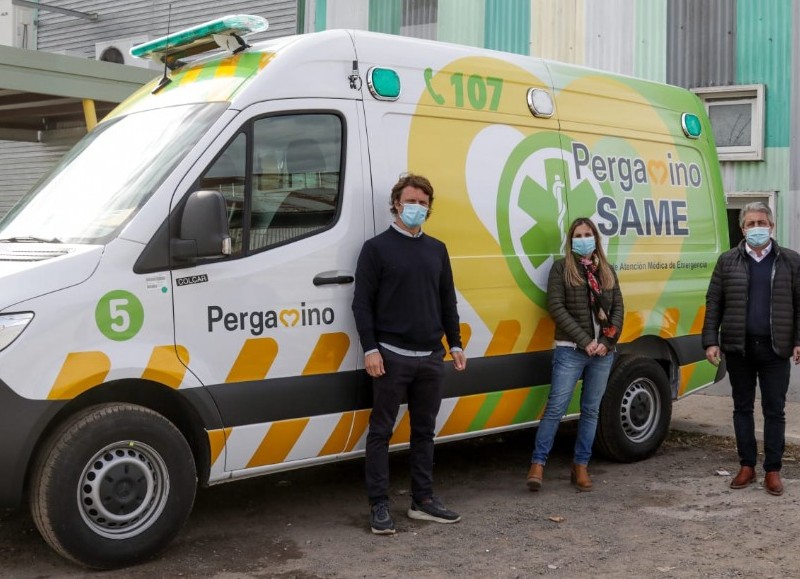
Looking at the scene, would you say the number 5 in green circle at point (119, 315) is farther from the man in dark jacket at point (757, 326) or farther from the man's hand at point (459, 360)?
the man in dark jacket at point (757, 326)

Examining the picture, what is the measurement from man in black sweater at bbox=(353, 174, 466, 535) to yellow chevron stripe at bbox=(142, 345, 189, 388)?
3.11 feet

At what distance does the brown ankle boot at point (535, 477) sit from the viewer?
21.3 feet

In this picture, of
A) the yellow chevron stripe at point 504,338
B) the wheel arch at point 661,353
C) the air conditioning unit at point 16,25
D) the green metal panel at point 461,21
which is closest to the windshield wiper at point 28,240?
the yellow chevron stripe at point 504,338

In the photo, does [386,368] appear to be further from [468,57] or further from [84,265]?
[468,57]

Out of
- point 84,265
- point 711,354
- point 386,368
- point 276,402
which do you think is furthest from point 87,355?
point 711,354

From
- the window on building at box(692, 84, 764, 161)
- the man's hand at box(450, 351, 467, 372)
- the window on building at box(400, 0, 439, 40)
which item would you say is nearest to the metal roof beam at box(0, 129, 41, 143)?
the window on building at box(400, 0, 439, 40)

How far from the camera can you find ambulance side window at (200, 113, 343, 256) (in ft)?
17.0

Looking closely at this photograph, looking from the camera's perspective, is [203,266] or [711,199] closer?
[203,266]

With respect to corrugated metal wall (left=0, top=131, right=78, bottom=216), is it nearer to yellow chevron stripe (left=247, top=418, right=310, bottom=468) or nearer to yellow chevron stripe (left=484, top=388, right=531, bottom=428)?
yellow chevron stripe (left=484, top=388, right=531, bottom=428)

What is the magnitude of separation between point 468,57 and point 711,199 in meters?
2.61

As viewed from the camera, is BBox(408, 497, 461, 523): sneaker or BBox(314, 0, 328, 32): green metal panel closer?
BBox(408, 497, 461, 523): sneaker

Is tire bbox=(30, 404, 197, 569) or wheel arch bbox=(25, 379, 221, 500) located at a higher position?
wheel arch bbox=(25, 379, 221, 500)

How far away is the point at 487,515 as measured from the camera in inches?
235

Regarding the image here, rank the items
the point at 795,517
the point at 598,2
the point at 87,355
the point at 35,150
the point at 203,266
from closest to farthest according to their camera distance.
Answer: the point at 87,355, the point at 203,266, the point at 795,517, the point at 598,2, the point at 35,150
